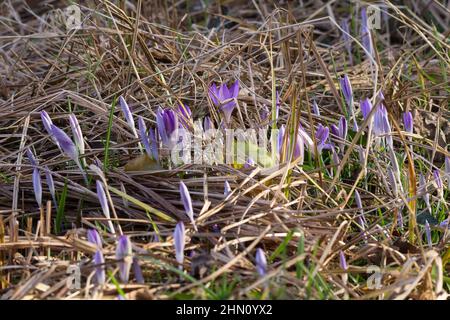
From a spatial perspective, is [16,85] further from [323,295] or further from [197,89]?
[323,295]

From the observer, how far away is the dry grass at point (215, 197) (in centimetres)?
196

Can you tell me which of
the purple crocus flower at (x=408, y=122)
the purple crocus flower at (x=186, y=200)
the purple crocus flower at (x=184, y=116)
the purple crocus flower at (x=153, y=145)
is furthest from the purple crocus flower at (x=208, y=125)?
the purple crocus flower at (x=408, y=122)

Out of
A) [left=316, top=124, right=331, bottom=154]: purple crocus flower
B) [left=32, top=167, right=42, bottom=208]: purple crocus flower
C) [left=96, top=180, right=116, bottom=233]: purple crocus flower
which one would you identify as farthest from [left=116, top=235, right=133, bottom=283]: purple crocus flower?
[left=316, top=124, right=331, bottom=154]: purple crocus flower

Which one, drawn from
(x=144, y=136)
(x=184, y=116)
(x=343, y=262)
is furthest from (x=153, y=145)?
(x=343, y=262)

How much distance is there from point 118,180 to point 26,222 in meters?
0.30

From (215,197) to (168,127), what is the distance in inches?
9.8

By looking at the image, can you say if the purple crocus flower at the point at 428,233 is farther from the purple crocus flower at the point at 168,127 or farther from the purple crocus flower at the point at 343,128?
the purple crocus flower at the point at 168,127

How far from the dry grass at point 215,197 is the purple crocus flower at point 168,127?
114 mm

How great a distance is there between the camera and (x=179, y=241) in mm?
1928

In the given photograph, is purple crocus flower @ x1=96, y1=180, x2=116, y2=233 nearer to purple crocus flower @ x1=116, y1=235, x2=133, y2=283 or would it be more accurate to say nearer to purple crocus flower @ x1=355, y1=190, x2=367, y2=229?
purple crocus flower @ x1=116, y1=235, x2=133, y2=283

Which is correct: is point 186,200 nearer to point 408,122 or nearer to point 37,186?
point 37,186

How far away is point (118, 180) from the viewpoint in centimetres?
240

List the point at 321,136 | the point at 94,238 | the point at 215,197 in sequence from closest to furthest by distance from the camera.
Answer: the point at 94,238, the point at 215,197, the point at 321,136

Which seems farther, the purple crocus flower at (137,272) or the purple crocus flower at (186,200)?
the purple crocus flower at (186,200)
